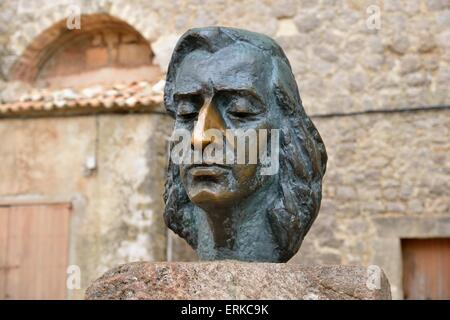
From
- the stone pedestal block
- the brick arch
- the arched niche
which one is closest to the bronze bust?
the stone pedestal block

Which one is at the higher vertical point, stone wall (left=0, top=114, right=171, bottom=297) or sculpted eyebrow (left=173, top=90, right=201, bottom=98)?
stone wall (left=0, top=114, right=171, bottom=297)

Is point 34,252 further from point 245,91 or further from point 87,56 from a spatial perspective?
point 245,91

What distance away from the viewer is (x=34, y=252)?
8.47 metres

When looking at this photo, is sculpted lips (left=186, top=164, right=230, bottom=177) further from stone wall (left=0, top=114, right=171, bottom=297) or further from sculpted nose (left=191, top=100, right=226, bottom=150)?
stone wall (left=0, top=114, right=171, bottom=297)

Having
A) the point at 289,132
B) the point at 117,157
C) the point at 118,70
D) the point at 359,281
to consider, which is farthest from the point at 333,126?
the point at 359,281

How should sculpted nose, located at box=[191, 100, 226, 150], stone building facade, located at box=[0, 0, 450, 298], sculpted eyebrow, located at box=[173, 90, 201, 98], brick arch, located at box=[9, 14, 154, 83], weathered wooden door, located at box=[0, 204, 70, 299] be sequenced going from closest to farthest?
1. sculpted nose, located at box=[191, 100, 226, 150]
2. sculpted eyebrow, located at box=[173, 90, 201, 98]
3. stone building facade, located at box=[0, 0, 450, 298]
4. weathered wooden door, located at box=[0, 204, 70, 299]
5. brick arch, located at box=[9, 14, 154, 83]

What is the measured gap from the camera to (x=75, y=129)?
8.52m

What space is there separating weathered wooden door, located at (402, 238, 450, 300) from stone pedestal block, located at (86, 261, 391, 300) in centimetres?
530

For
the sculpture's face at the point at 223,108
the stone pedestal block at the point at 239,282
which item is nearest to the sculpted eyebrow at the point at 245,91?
the sculpture's face at the point at 223,108

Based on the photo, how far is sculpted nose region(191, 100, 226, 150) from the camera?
10.4ft

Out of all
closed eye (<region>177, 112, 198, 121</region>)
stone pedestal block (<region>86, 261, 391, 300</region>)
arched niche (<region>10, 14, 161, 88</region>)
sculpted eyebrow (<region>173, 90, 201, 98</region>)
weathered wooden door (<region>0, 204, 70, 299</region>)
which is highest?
arched niche (<region>10, 14, 161, 88</region>)

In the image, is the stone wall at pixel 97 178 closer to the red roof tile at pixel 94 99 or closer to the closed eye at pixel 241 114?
the red roof tile at pixel 94 99

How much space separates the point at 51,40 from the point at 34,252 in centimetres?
261

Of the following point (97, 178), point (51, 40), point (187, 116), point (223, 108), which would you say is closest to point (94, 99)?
point (97, 178)
